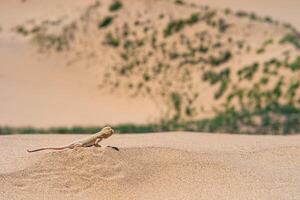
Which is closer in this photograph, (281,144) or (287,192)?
(287,192)

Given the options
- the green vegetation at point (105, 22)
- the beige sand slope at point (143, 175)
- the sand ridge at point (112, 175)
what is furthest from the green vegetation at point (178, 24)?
the sand ridge at point (112, 175)

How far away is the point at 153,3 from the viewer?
22.8 m

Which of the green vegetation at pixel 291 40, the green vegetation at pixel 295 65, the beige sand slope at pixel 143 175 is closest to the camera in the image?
the beige sand slope at pixel 143 175

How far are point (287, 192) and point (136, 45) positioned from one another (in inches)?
A: 604

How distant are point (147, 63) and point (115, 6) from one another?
2704 millimetres

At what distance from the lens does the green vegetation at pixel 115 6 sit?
22812mm

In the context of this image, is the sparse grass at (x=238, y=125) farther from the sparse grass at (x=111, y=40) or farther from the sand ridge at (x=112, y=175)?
the sand ridge at (x=112, y=175)

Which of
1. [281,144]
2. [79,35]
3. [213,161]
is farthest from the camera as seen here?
[79,35]

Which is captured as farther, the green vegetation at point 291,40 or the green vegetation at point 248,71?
the green vegetation at point 291,40

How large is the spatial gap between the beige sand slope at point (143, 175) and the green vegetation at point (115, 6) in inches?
615

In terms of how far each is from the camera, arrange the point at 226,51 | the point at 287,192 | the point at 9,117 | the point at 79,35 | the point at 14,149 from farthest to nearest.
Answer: the point at 79,35 < the point at 226,51 < the point at 9,117 < the point at 14,149 < the point at 287,192

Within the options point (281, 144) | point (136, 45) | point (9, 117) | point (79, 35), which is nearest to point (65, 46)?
point (79, 35)

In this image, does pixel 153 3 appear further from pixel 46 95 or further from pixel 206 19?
pixel 46 95

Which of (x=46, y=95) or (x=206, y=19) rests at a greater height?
(x=206, y=19)
